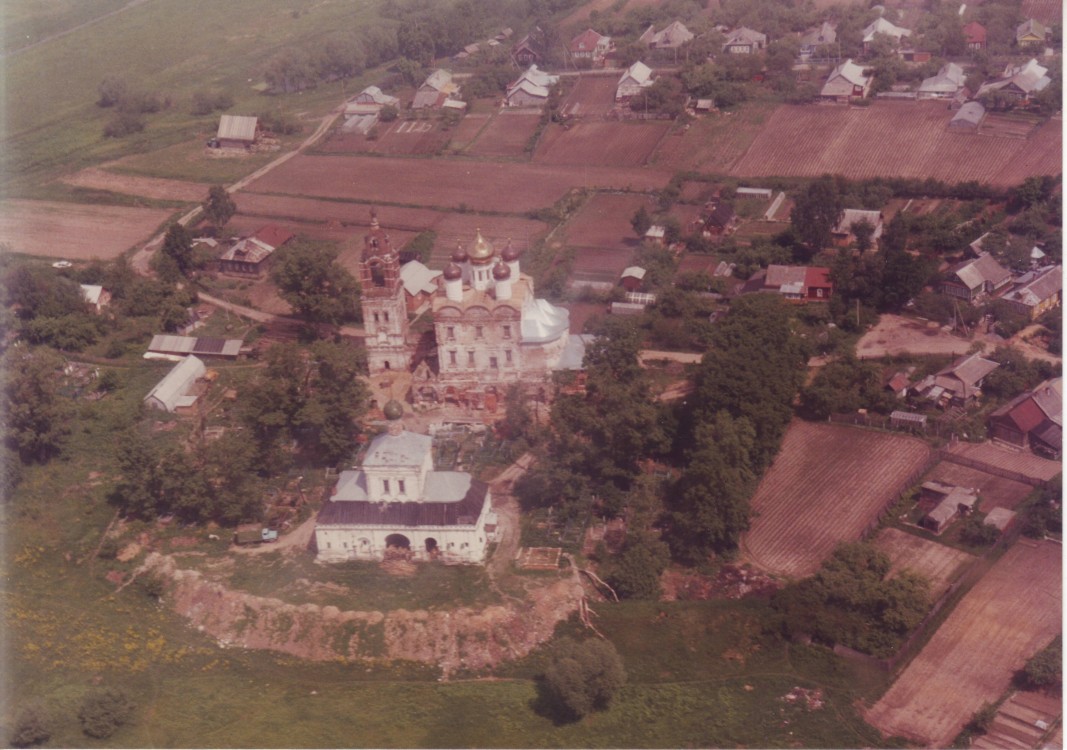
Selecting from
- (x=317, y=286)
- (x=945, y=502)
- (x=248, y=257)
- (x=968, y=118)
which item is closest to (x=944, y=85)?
(x=968, y=118)

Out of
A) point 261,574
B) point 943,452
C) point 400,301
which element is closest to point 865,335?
point 943,452

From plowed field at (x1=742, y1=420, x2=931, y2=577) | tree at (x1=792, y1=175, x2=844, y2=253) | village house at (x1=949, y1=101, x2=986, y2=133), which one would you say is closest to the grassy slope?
tree at (x1=792, y1=175, x2=844, y2=253)

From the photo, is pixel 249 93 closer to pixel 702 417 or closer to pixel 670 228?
pixel 670 228

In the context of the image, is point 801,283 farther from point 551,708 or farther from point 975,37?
point 975,37

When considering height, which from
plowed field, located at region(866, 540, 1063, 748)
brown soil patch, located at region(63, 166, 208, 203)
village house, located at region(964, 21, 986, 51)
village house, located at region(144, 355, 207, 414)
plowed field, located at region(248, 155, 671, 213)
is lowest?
plowed field, located at region(866, 540, 1063, 748)

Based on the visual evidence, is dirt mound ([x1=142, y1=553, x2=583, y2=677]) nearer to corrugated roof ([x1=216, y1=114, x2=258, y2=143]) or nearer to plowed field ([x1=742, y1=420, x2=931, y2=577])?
plowed field ([x1=742, y1=420, x2=931, y2=577])

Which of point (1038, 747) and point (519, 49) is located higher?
point (519, 49)
